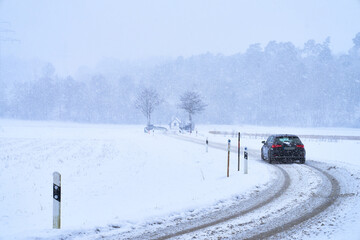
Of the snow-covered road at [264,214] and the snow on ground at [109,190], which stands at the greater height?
the snow-covered road at [264,214]

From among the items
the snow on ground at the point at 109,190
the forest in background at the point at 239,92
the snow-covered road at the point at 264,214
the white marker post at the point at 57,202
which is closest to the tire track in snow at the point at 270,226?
the snow-covered road at the point at 264,214

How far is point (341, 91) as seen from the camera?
330ft

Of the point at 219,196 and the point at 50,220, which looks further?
the point at 219,196

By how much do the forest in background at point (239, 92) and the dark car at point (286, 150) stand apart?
287ft

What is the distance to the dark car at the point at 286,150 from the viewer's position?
629 inches

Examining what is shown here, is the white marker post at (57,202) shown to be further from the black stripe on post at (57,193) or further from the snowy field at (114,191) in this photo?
the snowy field at (114,191)

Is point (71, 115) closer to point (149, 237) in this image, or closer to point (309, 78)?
point (309, 78)

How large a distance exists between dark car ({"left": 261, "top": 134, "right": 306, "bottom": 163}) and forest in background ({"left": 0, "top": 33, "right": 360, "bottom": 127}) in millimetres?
87397

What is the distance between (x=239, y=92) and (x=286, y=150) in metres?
99.8

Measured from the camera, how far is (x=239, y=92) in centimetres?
11388

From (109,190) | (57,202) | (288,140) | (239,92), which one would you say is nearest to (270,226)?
(57,202)

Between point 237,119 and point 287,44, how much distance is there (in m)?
33.3

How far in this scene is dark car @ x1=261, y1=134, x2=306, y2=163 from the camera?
52.4 ft

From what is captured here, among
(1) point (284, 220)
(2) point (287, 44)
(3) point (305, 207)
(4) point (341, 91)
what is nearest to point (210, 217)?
(1) point (284, 220)
